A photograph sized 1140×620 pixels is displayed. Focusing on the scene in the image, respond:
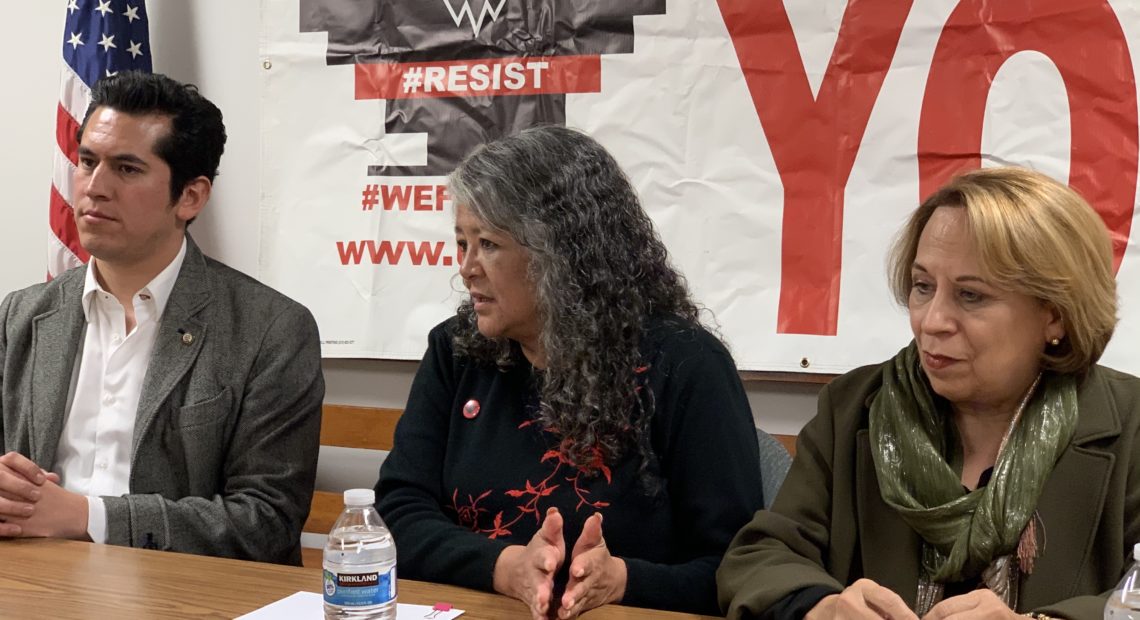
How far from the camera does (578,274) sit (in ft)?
6.17

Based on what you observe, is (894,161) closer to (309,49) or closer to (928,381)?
(928,381)

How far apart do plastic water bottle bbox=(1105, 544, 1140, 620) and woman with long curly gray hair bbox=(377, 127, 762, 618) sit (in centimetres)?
57

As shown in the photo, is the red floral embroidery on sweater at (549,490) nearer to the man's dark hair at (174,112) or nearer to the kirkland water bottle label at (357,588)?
the kirkland water bottle label at (357,588)

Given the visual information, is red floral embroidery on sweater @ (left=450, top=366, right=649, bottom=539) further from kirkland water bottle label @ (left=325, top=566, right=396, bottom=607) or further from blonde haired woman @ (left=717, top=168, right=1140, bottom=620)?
kirkland water bottle label @ (left=325, top=566, right=396, bottom=607)

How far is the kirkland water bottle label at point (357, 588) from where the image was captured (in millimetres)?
1329

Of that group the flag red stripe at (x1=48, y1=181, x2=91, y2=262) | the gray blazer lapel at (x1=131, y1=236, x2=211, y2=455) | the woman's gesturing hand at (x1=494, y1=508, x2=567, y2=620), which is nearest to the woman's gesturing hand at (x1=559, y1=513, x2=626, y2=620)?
the woman's gesturing hand at (x1=494, y1=508, x2=567, y2=620)

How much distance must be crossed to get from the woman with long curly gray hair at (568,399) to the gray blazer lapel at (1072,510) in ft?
1.50

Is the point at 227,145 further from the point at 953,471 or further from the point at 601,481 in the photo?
the point at 953,471

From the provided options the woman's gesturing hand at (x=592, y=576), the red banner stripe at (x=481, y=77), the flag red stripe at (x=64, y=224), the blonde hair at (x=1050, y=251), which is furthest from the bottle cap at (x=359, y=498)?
the flag red stripe at (x=64, y=224)

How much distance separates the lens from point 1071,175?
7.68 feet

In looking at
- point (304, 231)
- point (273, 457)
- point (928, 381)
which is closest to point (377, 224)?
point (304, 231)

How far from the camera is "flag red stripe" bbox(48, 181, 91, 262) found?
3.01 metres

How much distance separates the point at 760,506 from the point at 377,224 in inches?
59.7

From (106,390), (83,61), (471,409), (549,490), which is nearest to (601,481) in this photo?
(549,490)
